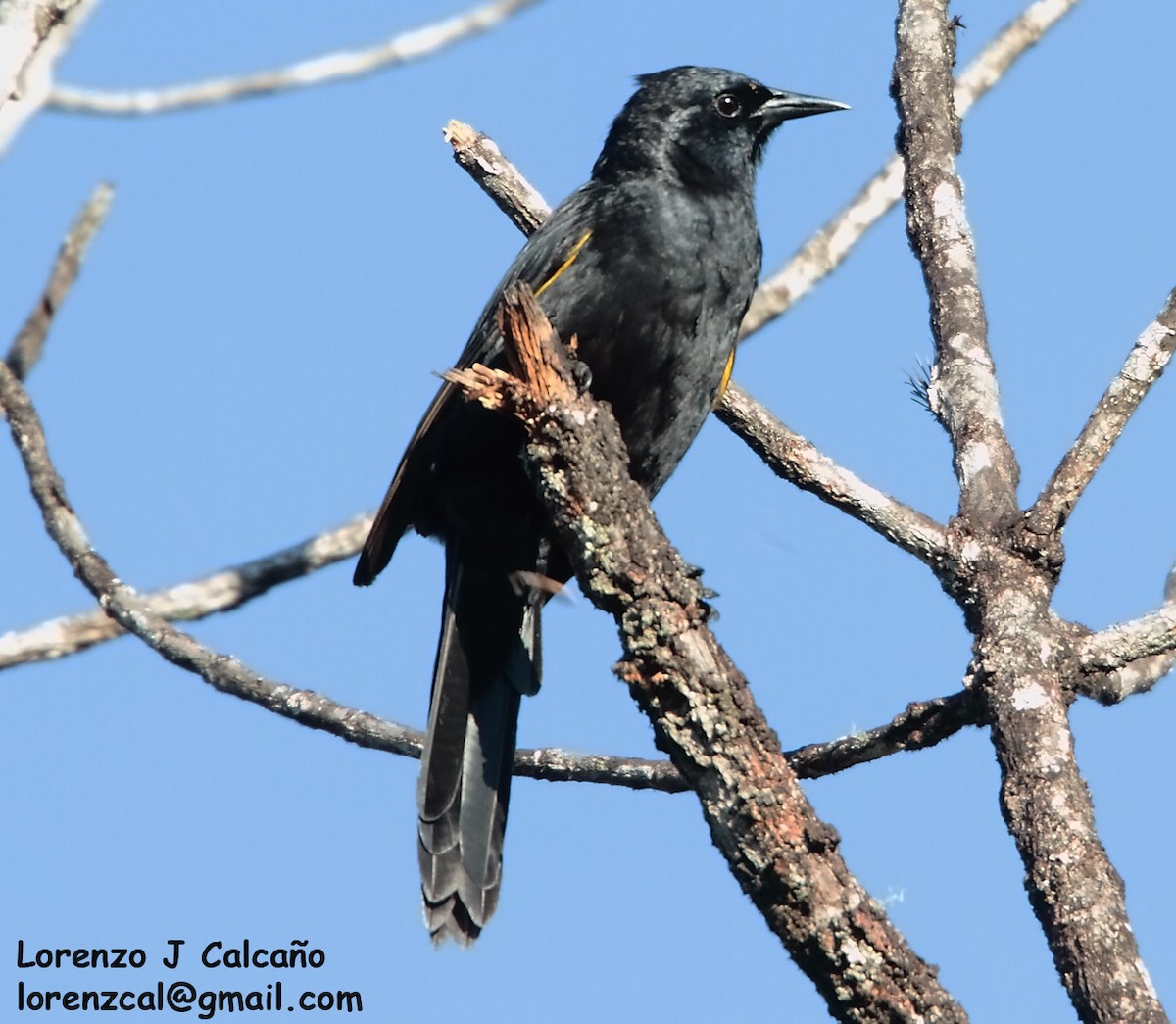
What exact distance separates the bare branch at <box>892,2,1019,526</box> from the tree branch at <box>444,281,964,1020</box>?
3.08ft

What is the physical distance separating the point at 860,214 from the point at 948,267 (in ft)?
8.03

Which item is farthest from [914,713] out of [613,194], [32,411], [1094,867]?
A: [32,411]

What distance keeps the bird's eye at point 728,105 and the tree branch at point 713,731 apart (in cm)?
228

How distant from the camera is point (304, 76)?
16.4ft

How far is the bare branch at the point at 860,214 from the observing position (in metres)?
5.99

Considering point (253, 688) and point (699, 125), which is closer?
point (253, 688)

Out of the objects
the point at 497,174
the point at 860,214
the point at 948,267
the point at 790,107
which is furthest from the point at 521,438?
the point at 860,214

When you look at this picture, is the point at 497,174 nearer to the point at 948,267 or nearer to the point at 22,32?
the point at 948,267

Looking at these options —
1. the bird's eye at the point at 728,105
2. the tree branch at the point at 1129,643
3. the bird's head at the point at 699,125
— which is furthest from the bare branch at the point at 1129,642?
the bird's eye at the point at 728,105

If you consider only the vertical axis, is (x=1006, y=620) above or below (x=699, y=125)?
below

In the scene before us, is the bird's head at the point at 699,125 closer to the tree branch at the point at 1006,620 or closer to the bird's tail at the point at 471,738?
the tree branch at the point at 1006,620

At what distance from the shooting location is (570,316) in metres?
4.14

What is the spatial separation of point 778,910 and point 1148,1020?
621mm

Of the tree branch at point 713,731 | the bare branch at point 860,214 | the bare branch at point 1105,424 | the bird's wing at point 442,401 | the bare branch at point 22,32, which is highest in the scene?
the bare branch at point 860,214
